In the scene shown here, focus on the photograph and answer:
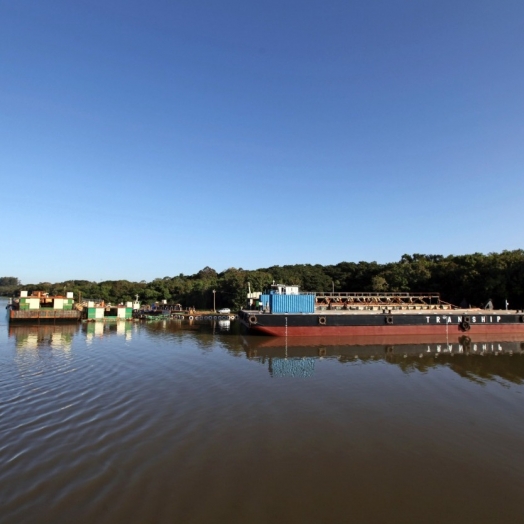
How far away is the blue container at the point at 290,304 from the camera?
38.8m

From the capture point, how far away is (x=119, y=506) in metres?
7.65

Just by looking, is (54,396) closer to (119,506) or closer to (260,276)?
(119,506)

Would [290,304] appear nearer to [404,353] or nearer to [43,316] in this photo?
[404,353]

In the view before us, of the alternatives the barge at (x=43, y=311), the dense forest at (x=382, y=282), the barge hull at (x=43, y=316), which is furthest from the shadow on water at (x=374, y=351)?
the dense forest at (x=382, y=282)

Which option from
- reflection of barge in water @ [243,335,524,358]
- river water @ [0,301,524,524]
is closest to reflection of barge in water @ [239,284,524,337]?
reflection of barge in water @ [243,335,524,358]

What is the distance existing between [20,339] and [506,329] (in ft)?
167

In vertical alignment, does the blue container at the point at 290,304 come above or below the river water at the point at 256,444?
above

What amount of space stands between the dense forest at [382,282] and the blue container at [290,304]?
3428 cm

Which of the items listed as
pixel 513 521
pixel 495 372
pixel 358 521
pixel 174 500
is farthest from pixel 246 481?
pixel 495 372

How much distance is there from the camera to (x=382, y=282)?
77.4 m

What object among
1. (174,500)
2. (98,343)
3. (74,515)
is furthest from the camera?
(98,343)

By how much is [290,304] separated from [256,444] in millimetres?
28100

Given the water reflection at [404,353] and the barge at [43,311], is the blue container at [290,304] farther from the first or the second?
the barge at [43,311]

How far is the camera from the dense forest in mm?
56594
